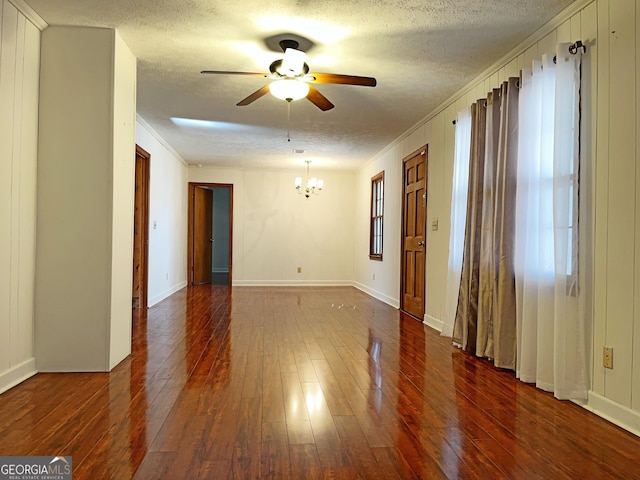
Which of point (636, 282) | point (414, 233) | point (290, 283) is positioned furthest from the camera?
point (290, 283)

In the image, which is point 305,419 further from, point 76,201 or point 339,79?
point 339,79

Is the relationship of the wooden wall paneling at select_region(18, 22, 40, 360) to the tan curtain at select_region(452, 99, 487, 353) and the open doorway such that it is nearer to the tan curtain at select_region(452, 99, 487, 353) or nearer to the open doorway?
the tan curtain at select_region(452, 99, 487, 353)

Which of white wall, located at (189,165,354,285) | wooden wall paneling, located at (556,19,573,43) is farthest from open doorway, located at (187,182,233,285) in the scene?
wooden wall paneling, located at (556,19,573,43)

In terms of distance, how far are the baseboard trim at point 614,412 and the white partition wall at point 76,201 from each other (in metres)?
3.11

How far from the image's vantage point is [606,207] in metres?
2.51

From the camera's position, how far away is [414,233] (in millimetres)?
5836

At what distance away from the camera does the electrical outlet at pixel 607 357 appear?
2.45 metres

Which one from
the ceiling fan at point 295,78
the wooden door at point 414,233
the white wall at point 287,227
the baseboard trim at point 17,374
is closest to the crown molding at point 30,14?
the ceiling fan at point 295,78

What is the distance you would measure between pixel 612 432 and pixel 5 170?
370cm

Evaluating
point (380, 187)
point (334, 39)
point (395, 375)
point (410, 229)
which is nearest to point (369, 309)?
point (410, 229)

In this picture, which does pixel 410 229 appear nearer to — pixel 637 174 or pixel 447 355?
pixel 447 355

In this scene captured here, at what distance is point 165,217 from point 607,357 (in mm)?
6253

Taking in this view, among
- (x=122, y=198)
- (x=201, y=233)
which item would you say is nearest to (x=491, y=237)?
(x=122, y=198)

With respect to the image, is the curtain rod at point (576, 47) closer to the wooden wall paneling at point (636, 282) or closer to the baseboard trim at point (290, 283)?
the wooden wall paneling at point (636, 282)
